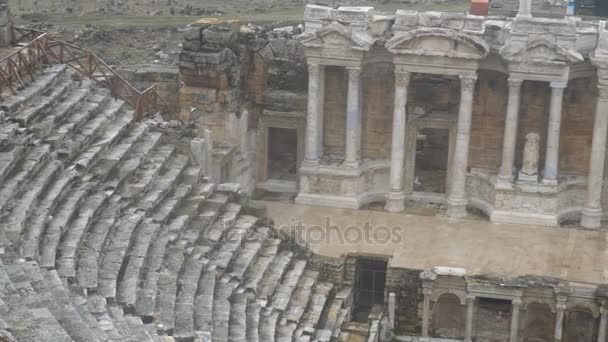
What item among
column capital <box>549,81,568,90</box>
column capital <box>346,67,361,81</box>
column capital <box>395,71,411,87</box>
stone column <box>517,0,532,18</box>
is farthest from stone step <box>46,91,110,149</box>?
column capital <box>549,81,568,90</box>

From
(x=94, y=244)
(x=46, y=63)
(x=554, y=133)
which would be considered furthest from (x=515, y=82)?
(x=94, y=244)

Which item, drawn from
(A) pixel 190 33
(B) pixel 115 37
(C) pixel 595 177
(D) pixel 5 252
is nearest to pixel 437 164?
(C) pixel 595 177

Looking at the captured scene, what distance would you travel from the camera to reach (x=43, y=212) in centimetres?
1917

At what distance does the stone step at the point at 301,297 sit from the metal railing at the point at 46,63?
5.23 m

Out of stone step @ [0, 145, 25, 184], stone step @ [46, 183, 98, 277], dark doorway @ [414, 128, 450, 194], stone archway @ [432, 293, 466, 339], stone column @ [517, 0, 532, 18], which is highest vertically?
stone column @ [517, 0, 532, 18]

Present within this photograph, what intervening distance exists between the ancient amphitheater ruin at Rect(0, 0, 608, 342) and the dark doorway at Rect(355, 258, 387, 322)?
0.12ft

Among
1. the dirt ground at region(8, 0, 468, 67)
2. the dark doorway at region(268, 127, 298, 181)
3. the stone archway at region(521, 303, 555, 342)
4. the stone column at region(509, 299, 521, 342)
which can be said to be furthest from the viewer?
the dirt ground at region(8, 0, 468, 67)

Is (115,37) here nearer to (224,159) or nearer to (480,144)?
(224,159)

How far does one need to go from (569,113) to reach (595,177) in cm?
173

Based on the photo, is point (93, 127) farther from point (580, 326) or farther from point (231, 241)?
point (580, 326)

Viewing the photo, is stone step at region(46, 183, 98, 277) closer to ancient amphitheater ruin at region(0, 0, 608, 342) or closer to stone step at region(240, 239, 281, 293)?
ancient amphitheater ruin at region(0, 0, 608, 342)

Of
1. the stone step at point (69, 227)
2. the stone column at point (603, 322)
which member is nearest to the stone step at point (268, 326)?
the stone step at point (69, 227)

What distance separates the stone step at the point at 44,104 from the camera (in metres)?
21.8

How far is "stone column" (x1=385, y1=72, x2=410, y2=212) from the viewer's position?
90.5ft
